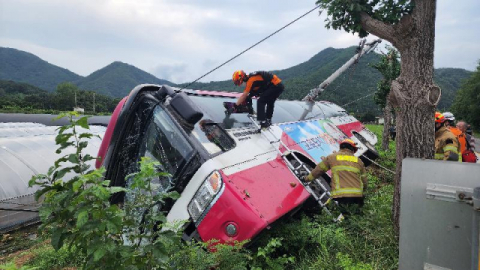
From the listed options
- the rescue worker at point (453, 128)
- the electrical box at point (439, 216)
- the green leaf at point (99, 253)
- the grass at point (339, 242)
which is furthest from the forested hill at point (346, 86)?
the green leaf at point (99, 253)

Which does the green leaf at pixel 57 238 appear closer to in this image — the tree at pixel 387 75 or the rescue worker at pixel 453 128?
the rescue worker at pixel 453 128

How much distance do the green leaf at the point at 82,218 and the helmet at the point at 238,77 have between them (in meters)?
3.82

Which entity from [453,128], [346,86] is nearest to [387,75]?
[453,128]

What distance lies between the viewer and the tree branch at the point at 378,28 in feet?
11.0

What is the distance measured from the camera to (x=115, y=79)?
548 ft

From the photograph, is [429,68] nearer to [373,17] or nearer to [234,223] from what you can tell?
[373,17]

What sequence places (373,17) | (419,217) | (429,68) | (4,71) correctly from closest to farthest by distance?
(419,217) → (429,68) → (373,17) → (4,71)

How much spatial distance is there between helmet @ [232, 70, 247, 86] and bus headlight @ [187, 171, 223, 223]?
237 centimetres

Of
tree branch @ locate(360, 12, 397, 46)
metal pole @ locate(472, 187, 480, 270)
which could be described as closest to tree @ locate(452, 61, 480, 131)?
tree branch @ locate(360, 12, 397, 46)

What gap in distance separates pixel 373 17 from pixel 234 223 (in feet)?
9.76

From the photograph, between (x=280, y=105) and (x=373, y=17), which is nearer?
(x=373, y=17)

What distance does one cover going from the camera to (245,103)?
17.1ft

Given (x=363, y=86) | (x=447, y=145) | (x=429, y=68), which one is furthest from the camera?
(x=363, y=86)

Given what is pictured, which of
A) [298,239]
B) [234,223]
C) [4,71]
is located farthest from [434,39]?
[4,71]
